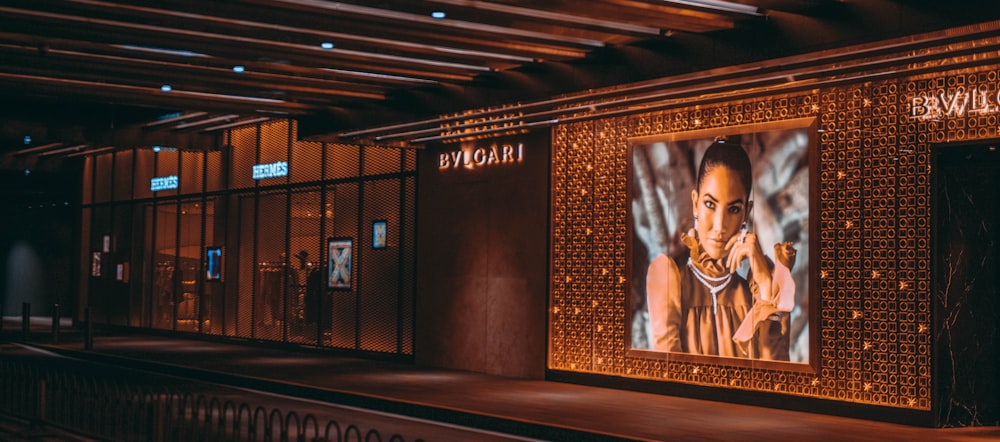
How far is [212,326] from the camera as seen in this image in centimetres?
2734

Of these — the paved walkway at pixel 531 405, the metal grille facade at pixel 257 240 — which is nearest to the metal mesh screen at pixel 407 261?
the metal grille facade at pixel 257 240

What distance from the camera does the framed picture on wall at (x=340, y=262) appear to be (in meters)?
22.7

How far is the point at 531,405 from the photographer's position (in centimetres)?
1430

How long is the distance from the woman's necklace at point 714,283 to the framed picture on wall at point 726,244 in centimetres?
1

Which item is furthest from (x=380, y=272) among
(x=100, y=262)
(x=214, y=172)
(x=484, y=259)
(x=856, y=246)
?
(x=100, y=262)

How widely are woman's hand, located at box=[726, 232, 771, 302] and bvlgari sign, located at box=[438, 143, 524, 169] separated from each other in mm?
4622

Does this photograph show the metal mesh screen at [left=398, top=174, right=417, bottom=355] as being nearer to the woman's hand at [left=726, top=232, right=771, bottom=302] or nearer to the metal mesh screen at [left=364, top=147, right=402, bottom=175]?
the metal mesh screen at [left=364, top=147, right=402, bottom=175]

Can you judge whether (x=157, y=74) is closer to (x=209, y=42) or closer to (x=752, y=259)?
(x=209, y=42)

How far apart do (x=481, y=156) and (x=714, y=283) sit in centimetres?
556

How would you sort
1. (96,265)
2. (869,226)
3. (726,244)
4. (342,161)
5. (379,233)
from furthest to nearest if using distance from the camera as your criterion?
(96,265) → (342,161) → (379,233) → (726,244) → (869,226)

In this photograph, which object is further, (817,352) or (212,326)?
(212,326)

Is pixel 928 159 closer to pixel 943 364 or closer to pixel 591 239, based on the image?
pixel 943 364

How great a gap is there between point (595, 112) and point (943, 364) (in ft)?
20.3

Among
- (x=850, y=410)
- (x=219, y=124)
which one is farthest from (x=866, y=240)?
(x=219, y=124)
